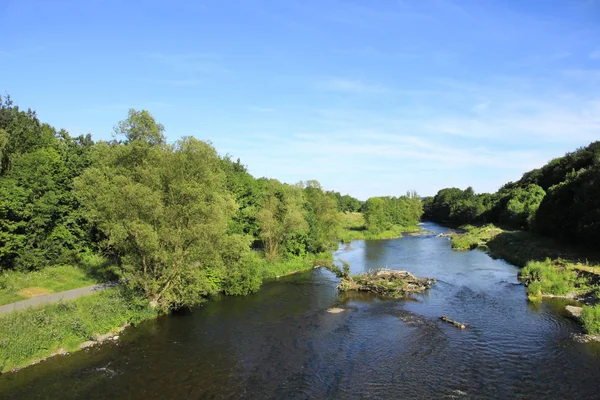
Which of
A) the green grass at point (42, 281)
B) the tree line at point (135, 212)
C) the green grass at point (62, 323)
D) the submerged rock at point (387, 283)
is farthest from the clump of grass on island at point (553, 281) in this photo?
the green grass at point (42, 281)

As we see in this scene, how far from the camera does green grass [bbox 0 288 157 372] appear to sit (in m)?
22.7

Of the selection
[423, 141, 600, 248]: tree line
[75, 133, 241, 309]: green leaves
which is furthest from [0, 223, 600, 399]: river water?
[423, 141, 600, 248]: tree line

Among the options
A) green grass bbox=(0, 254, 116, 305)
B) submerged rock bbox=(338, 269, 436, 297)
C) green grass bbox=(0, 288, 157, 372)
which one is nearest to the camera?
green grass bbox=(0, 288, 157, 372)

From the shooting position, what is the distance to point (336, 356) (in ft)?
80.5

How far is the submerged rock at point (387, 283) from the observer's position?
4031cm

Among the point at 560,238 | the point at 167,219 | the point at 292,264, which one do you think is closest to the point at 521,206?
the point at 560,238

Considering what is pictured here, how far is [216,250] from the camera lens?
104ft

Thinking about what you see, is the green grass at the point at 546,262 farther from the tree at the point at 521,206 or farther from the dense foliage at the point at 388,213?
the dense foliage at the point at 388,213

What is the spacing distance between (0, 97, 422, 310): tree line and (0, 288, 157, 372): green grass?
75.0 inches

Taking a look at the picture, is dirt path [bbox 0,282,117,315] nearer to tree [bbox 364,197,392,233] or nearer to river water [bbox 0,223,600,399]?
river water [bbox 0,223,600,399]

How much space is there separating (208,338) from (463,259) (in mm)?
48116

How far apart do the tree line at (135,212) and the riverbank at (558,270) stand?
28.1m

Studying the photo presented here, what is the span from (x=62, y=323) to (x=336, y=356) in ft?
60.5

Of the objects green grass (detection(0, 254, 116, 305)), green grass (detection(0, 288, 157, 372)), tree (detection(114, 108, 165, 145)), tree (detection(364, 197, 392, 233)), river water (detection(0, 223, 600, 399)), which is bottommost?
river water (detection(0, 223, 600, 399))
